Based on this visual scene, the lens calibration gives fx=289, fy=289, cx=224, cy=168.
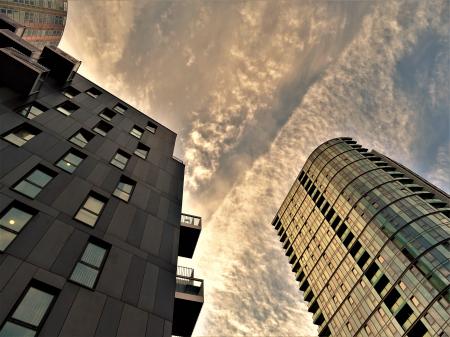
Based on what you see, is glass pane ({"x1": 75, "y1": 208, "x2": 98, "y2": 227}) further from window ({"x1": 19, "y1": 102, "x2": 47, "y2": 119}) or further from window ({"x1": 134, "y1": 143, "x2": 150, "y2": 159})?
window ({"x1": 134, "y1": 143, "x2": 150, "y2": 159})

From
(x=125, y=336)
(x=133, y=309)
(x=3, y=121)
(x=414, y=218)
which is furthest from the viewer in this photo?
(x=414, y=218)

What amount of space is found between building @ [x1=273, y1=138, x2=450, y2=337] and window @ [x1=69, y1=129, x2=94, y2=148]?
149 ft

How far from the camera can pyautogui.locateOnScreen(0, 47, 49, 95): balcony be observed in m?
19.6

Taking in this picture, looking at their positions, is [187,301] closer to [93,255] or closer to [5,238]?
[93,255]

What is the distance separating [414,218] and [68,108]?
175ft

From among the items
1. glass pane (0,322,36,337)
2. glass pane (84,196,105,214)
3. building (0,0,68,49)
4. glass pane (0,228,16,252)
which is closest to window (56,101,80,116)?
glass pane (84,196,105,214)

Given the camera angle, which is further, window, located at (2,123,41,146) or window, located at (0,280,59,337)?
window, located at (2,123,41,146)

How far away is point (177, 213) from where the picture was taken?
73.4 ft

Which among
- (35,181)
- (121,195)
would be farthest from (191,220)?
(35,181)

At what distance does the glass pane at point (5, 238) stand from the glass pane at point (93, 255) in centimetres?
313

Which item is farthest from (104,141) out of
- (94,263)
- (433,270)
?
(433,270)

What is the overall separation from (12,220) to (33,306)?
14.5 feet

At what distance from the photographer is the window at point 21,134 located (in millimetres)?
17141

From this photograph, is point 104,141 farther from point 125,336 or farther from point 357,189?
point 357,189
